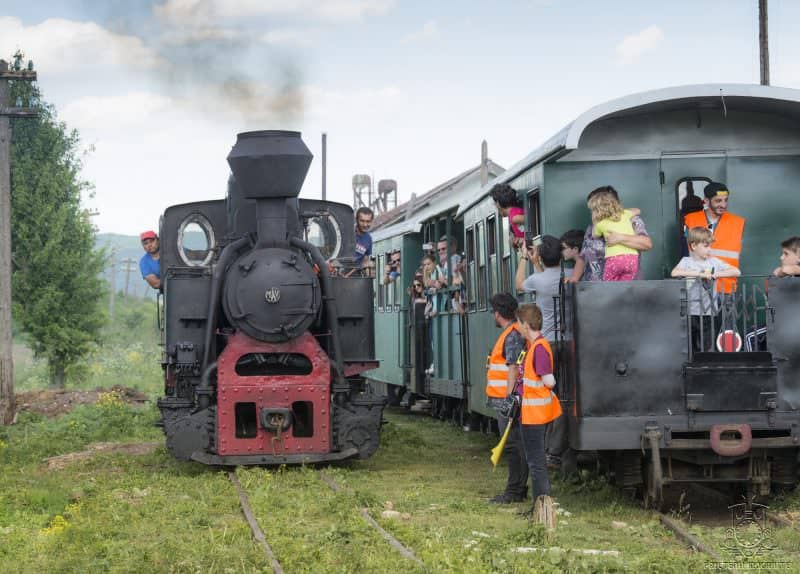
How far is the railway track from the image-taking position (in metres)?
7.42

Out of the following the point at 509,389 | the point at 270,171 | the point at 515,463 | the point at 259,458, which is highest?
the point at 270,171

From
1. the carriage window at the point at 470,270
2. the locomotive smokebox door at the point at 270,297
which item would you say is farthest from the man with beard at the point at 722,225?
the carriage window at the point at 470,270

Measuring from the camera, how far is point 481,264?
14258 mm

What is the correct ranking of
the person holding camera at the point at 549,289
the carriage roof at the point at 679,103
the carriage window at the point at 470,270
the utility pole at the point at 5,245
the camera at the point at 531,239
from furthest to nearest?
the utility pole at the point at 5,245 < the carriage window at the point at 470,270 < the camera at the point at 531,239 < the person holding camera at the point at 549,289 < the carriage roof at the point at 679,103

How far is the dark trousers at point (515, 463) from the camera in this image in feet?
32.9

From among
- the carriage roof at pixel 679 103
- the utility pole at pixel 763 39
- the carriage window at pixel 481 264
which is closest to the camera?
the carriage roof at pixel 679 103

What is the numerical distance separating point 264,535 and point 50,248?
22.4 meters

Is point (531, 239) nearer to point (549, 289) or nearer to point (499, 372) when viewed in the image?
point (549, 289)

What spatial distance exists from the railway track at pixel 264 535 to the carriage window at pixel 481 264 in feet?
11.0

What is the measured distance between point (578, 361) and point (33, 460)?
7574 millimetres

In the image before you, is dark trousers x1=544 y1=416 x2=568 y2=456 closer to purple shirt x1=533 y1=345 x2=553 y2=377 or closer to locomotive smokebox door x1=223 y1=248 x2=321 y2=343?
purple shirt x1=533 y1=345 x2=553 y2=377

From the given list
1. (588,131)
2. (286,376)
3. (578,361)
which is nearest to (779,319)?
(578,361)

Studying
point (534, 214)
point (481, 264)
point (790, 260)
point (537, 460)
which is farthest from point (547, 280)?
point (481, 264)

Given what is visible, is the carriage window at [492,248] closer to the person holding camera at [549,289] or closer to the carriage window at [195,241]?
the person holding camera at [549,289]
